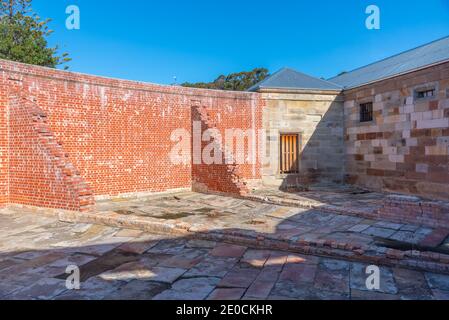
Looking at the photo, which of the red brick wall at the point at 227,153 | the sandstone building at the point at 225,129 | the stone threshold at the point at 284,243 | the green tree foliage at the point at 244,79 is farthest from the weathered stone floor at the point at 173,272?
the green tree foliage at the point at 244,79

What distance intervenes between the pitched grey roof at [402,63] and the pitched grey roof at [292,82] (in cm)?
101

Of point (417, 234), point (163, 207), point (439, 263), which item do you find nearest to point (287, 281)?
point (439, 263)

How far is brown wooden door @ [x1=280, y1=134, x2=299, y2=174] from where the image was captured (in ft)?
47.5

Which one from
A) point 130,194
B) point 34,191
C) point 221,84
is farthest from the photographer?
point 221,84

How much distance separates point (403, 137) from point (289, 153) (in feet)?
15.0

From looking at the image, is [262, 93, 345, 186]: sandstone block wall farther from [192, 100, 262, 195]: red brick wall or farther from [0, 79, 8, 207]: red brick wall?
[0, 79, 8, 207]: red brick wall

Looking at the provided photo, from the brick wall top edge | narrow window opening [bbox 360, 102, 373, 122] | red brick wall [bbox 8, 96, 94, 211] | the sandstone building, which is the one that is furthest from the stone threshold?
narrow window opening [bbox 360, 102, 373, 122]

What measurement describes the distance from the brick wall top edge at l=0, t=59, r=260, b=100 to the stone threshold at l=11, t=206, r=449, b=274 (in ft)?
14.9

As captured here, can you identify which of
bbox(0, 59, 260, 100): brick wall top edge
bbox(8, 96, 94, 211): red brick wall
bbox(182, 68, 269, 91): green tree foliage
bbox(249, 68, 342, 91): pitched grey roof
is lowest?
bbox(8, 96, 94, 211): red brick wall

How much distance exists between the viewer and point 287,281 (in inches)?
173
